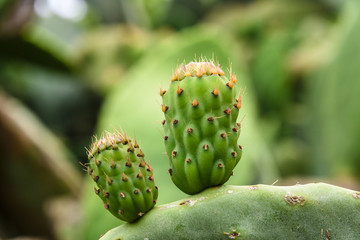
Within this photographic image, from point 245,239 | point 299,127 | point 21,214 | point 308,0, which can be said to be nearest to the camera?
point 245,239

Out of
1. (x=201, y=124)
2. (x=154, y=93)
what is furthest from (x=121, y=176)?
(x=154, y=93)

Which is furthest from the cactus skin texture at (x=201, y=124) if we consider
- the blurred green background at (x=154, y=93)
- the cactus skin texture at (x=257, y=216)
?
the blurred green background at (x=154, y=93)

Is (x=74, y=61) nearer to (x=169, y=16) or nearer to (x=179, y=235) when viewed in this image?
(x=169, y=16)

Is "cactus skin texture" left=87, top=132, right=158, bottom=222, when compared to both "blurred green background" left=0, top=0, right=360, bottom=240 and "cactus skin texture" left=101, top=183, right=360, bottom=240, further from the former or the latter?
"blurred green background" left=0, top=0, right=360, bottom=240

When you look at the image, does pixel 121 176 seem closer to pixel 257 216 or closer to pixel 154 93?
pixel 257 216

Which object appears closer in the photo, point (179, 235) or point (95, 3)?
point (179, 235)

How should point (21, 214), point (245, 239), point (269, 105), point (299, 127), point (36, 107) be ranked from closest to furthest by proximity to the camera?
1. point (245, 239)
2. point (21, 214)
3. point (269, 105)
4. point (299, 127)
5. point (36, 107)

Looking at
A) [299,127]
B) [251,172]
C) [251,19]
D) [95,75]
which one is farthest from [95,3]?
[251,172]

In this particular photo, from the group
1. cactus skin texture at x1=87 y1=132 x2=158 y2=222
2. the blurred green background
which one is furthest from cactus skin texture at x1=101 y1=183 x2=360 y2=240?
the blurred green background
